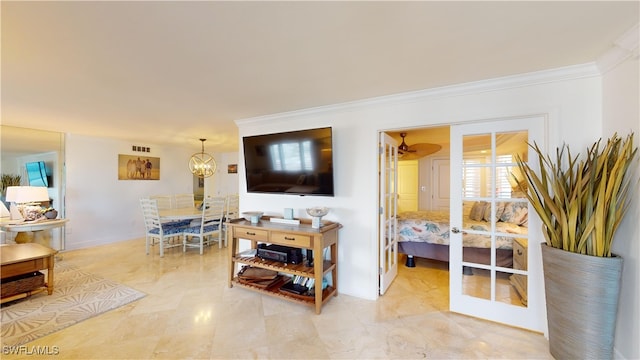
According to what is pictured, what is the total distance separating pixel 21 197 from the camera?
137 inches

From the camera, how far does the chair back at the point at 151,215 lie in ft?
13.6

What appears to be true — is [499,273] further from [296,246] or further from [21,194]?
[21,194]

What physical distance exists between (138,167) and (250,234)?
429cm

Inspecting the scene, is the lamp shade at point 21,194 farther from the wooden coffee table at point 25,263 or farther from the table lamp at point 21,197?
the wooden coffee table at point 25,263

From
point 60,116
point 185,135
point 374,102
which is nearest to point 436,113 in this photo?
point 374,102

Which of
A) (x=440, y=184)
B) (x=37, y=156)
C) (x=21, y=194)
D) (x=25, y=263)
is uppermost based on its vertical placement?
(x=37, y=156)

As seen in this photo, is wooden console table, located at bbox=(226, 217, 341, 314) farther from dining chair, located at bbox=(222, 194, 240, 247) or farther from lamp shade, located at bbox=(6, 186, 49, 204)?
lamp shade, located at bbox=(6, 186, 49, 204)

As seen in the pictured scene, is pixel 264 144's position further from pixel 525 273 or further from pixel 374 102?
pixel 525 273

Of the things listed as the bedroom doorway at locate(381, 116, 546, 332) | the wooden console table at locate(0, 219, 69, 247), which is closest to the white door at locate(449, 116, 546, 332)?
the bedroom doorway at locate(381, 116, 546, 332)

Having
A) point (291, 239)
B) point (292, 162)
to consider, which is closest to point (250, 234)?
point (291, 239)

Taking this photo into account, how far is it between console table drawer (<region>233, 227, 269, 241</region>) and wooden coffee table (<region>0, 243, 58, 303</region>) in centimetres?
198

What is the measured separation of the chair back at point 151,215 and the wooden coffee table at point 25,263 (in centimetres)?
140

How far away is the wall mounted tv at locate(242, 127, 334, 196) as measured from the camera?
2682 millimetres

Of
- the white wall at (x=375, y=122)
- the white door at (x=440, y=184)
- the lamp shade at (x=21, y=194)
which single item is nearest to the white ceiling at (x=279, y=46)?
the white wall at (x=375, y=122)
